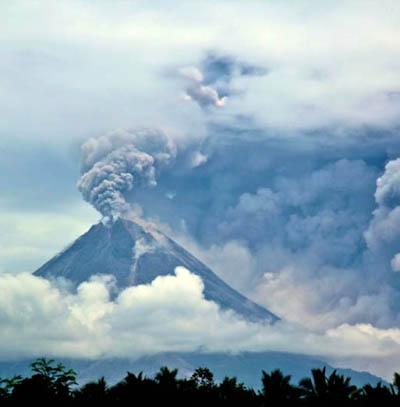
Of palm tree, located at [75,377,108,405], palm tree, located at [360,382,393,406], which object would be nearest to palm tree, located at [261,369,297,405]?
palm tree, located at [360,382,393,406]

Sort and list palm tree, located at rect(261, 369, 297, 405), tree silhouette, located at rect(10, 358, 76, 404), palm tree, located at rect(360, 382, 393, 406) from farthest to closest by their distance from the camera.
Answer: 1. tree silhouette, located at rect(10, 358, 76, 404)
2. palm tree, located at rect(261, 369, 297, 405)
3. palm tree, located at rect(360, 382, 393, 406)

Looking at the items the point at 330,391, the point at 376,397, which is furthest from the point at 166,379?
the point at 376,397

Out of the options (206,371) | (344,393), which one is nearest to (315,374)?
(344,393)

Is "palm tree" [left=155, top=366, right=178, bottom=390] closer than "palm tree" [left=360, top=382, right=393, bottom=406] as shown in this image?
No

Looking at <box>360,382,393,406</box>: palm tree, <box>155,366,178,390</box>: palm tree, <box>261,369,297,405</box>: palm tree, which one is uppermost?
<box>155,366,178,390</box>: palm tree

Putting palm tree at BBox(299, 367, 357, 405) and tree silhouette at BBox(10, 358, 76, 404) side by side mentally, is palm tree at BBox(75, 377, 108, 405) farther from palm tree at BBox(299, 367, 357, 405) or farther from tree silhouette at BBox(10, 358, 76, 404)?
palm tree at BBox(299, 367, 357, 405)

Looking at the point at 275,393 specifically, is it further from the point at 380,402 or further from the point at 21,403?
the point at 21,403

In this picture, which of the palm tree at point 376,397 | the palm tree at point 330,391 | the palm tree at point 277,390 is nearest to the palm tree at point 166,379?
the palm tree at point 277,390

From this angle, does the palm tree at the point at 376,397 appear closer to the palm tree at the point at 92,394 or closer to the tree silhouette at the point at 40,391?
the palm tree at the point at 92,394

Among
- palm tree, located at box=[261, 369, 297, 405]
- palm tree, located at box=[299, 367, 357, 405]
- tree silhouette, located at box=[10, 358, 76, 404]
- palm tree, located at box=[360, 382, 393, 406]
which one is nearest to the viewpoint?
palm tree, located at box=[360, 382, 393, 406]
